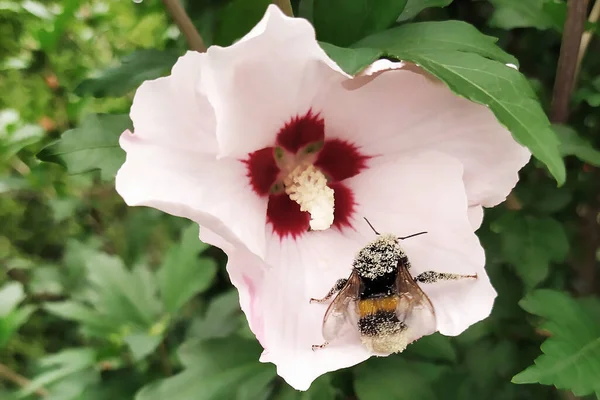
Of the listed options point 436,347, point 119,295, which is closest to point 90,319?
point 119,295

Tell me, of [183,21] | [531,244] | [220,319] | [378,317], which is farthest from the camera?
[220,319]

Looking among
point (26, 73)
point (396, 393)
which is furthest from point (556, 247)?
point (26, 73)

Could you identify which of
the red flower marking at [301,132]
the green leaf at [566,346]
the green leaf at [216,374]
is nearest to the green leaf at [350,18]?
the red flower marking at [301,132]

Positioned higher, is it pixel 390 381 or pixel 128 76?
pixel 128 76

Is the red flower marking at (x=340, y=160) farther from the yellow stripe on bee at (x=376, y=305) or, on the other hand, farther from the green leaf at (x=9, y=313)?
the green leaf at (x=9, y=313)

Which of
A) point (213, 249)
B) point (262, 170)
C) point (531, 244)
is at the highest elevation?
point (262, 170)

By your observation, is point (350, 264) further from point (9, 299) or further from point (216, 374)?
point (9, 299)

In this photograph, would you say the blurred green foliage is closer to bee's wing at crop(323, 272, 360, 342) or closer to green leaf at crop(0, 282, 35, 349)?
green leaf at crop(0, 282, 35, 349)
